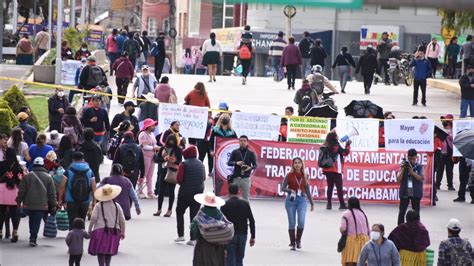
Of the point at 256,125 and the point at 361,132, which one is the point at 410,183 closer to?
the point at 361,132

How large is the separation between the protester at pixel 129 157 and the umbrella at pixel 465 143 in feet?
17.1

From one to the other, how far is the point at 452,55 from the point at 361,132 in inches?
936

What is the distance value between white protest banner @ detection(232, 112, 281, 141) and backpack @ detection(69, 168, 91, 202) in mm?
6094

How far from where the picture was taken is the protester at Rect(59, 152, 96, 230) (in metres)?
16.1

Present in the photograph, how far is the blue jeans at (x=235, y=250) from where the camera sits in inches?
563

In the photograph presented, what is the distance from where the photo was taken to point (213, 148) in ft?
70.9

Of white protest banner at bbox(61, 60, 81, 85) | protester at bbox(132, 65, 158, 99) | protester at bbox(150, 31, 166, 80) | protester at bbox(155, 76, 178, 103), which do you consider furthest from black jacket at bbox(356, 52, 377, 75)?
protester at bbox(155, 76, 178, 103)

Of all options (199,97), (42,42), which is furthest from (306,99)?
(42,42)

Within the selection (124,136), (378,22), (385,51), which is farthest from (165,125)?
(378,22)

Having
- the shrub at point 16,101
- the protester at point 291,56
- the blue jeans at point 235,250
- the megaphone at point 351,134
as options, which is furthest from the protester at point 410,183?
the protester at point 291,56

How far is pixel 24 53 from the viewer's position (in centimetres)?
4409

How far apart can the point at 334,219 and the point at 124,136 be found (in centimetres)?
371

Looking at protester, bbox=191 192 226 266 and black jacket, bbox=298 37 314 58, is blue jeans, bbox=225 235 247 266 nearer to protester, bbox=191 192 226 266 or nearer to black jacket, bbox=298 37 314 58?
protester, bbox=191 192 226 266

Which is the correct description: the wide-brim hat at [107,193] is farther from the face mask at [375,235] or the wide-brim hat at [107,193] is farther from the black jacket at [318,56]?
the black jacket at [318,56]
